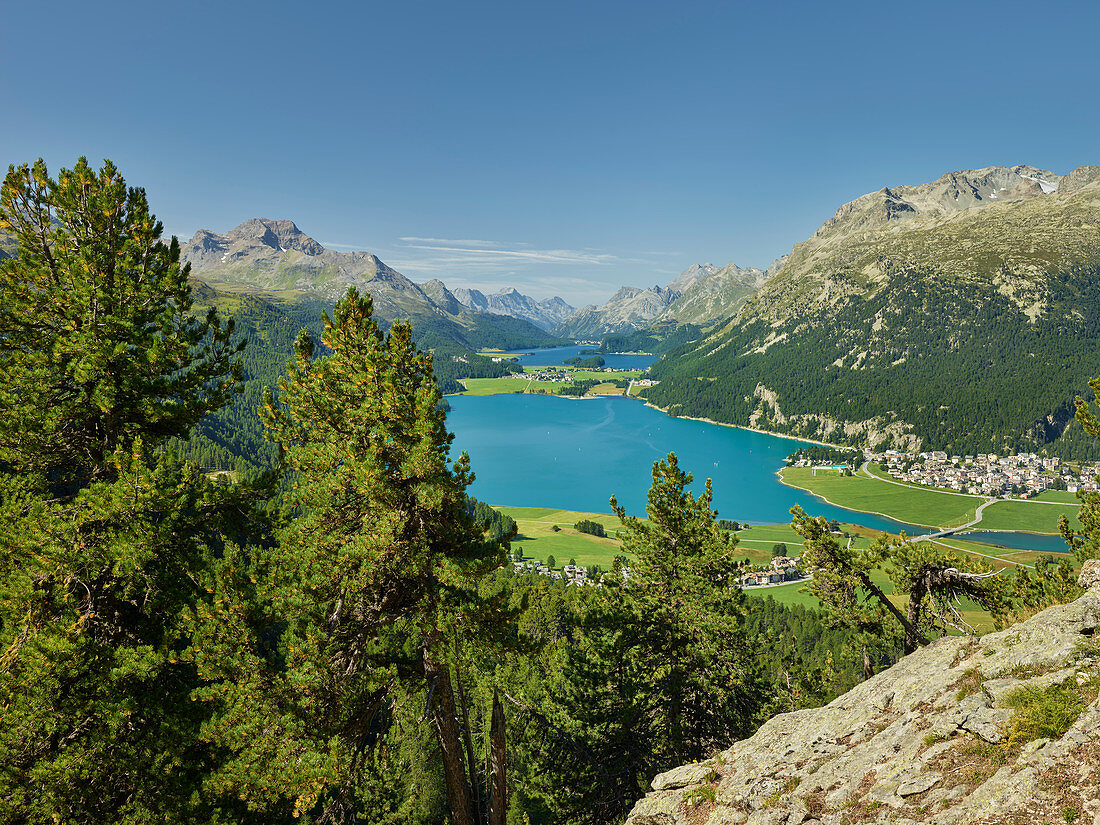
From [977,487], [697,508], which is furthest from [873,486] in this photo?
[697,508]

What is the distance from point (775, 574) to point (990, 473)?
424 feet

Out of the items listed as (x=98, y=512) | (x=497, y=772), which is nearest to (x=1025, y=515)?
(x=497, y=772)

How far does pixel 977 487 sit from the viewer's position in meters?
161

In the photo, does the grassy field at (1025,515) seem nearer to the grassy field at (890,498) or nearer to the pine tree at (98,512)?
the grassy field at (890,498)

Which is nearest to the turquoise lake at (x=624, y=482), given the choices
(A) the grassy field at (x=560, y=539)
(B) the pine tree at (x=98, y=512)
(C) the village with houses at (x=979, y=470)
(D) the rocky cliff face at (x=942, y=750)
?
(A) the grassy field at (x=560, y=539)

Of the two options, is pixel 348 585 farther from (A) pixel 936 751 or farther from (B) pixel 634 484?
(B) pixel 634 484

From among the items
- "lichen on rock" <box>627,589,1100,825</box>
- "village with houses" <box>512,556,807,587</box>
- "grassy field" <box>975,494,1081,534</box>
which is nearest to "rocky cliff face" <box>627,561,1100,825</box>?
"lichen on rock" <box>627,589,1100,825</box>

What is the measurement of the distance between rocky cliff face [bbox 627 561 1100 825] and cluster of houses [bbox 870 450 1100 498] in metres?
197

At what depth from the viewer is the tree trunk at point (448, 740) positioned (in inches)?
451

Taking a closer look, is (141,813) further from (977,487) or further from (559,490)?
(977,487)

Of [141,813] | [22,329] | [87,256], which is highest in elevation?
[87,256]

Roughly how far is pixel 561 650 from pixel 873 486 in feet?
595

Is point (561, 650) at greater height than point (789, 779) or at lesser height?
lesser

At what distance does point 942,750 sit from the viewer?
747cm
